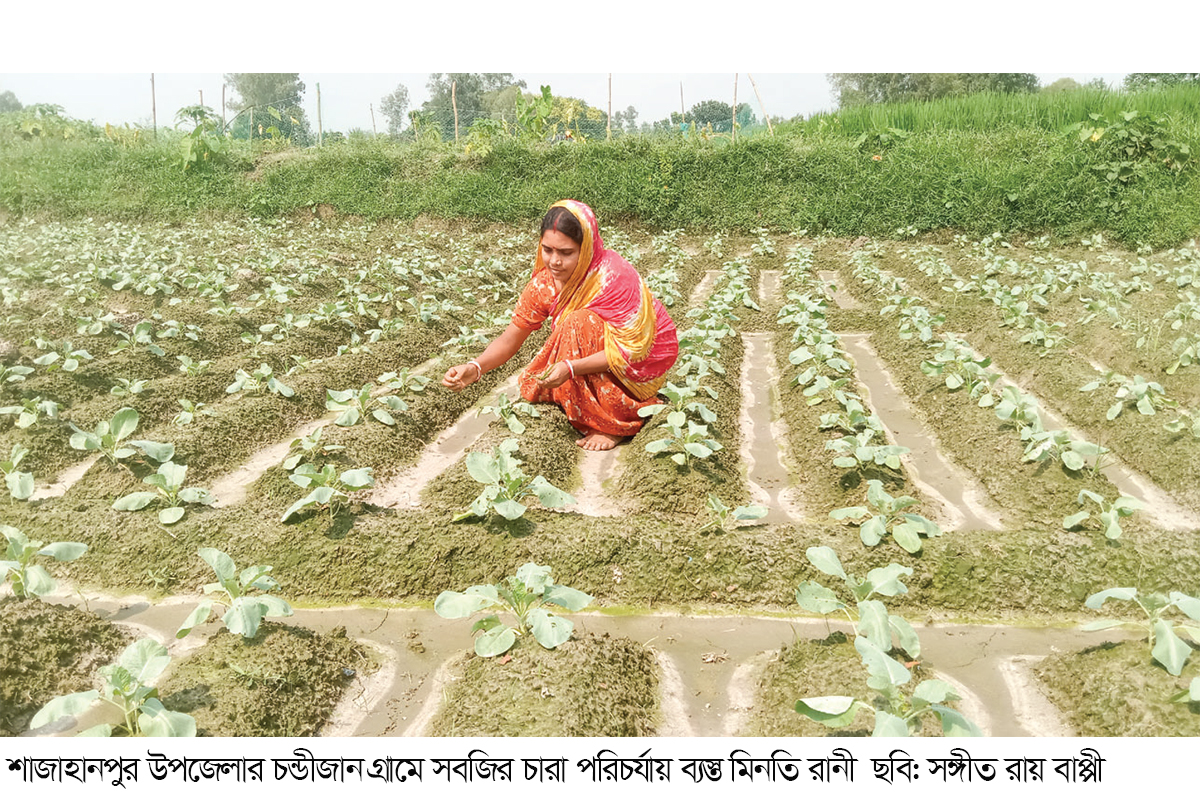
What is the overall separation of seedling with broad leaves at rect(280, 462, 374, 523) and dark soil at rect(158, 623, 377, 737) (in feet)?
2.17

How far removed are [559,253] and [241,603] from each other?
2.46 metres

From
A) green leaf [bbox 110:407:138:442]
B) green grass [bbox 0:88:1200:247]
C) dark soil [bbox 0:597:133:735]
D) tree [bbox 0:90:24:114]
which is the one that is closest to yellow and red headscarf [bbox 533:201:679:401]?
green leaf [bbox 110:407:138:442]

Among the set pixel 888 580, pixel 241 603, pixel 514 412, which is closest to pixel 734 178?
pixel 514 412

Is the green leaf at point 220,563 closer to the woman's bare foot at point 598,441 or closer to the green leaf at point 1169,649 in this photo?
the woman's bare foot at point 598,441

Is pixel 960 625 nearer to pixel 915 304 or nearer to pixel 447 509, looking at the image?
pixel 447 509

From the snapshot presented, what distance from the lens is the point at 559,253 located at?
4141mm

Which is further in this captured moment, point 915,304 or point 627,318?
point 915,304

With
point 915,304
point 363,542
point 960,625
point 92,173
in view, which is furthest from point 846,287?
point 92,173

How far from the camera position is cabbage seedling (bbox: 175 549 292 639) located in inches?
96.8

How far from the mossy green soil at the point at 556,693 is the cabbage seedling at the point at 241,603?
693 millimetres

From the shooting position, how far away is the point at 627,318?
424cm

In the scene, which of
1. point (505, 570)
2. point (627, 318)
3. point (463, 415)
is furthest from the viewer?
point (463, 415)
